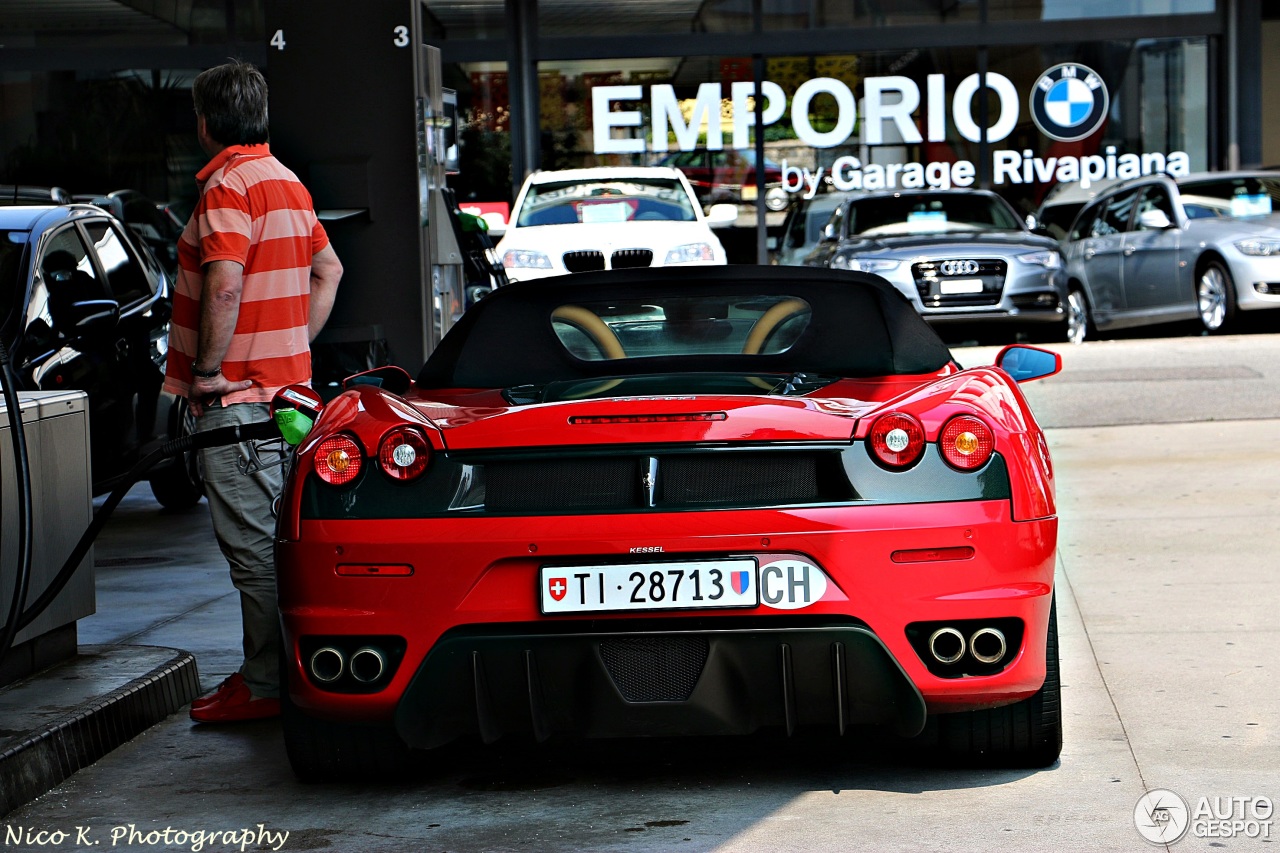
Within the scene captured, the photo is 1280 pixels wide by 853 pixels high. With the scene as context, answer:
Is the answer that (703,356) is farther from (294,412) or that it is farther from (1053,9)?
(1053,9)

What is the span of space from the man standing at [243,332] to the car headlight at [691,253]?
33.2 feet

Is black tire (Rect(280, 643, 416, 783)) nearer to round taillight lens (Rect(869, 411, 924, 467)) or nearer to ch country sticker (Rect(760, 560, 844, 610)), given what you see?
ch country sticker (Rect(760, 560, 844, 610))

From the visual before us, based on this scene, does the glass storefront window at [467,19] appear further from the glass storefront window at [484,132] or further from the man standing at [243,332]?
the man standing at [243,332]

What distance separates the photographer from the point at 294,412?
4.59m

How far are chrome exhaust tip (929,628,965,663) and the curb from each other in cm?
213

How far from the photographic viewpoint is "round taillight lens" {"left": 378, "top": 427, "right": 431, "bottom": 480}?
3869 mm

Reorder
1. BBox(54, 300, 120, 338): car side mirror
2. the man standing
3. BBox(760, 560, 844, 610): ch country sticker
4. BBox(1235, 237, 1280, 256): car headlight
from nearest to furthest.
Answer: BBox(760, 560, 844, 610): ch country sticker
the man standing
BBox(54, 300, 120, 338): car side mirror
BBox(1235, 237, 1280, 256): car headlight

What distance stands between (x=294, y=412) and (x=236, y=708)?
37.7 inches

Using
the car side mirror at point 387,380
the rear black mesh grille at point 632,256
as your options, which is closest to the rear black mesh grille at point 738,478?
the car side mirror at point 387,380

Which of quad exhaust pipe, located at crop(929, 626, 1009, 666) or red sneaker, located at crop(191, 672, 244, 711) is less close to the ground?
quad exhaust pipe, located at crop(929, 626, 1009, 666)

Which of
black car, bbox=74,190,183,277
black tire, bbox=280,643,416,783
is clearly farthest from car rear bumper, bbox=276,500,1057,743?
black car, bbox=74,190,183,277

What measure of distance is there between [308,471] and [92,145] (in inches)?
761

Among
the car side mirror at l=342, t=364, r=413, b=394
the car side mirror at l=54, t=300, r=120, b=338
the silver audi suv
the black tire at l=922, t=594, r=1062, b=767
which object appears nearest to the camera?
the black tire at l=922, t=594, r=1062, b=767

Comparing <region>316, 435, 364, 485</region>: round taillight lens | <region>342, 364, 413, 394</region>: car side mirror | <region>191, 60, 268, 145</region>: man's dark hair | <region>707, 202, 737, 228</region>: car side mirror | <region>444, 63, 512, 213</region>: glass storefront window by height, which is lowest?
<region>316, 435, 364, 485</region>: round taillight lens
